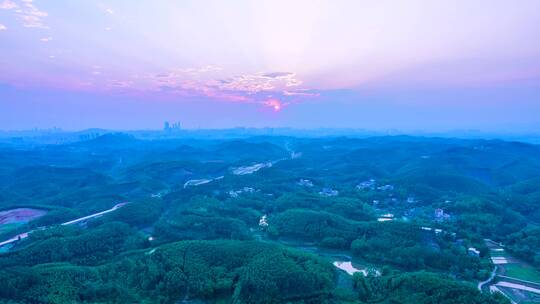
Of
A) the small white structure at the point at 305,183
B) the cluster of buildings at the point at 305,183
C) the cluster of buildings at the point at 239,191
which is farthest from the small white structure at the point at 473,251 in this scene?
the cluster of buildings at the point at 239,191

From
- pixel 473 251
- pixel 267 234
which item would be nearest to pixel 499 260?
pixel 473 251

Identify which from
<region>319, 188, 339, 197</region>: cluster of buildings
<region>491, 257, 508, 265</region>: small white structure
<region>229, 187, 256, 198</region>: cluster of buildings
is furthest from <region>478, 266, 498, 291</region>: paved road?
<region>229, 187, 256, 198</region>: cluster of buildings

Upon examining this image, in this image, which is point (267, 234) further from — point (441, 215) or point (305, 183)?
point (305, 183)

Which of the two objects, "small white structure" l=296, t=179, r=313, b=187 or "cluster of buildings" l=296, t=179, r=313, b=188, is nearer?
"cluster of buildings" l=296, t=179, r=313, b=188

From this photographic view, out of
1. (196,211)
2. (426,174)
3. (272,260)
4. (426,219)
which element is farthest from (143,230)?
(426,174)

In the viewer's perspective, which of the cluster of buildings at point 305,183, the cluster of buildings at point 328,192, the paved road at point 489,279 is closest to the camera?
the paved road at point 489,279

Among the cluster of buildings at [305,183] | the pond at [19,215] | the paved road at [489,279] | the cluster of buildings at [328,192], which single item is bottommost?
the pond at [19,215]

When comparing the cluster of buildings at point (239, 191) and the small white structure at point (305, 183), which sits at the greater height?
the small white structure at point (305, 183)

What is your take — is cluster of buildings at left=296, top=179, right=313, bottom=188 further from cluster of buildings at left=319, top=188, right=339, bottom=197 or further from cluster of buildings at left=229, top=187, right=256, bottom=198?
cluster of buildings at left=229, top=187, right=256, bottom=198

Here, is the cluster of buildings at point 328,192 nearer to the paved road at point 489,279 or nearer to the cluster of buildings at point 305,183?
the cluster of buildings at point 305,183
